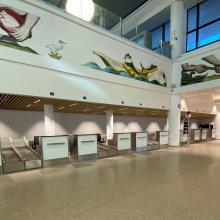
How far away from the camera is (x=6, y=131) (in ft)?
31.6

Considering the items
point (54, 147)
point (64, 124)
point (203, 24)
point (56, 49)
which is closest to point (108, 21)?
point (56, 49)

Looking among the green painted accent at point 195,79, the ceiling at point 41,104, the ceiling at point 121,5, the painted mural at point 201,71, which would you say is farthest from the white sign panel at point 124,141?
the ceiling at point 121,5

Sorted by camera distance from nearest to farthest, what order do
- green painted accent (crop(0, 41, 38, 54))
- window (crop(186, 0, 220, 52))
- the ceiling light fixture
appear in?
green painted accent (crop(0, 41, 38, 54))
the ceiling light fixture
window (crop(186, 0, 220, 52))

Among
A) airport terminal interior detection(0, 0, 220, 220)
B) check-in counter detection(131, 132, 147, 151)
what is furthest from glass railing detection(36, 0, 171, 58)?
check-in counter detection(131, 132, 147, 151)

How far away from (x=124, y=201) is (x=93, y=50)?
21.0 ft

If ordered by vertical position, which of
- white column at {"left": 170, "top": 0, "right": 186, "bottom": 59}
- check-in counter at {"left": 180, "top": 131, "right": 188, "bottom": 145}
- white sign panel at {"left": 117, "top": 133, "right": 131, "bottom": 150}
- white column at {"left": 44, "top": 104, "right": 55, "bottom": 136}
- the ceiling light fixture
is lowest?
check-in counter at {"left": 180, "top": 131, "right": 188, "bottom": 145}

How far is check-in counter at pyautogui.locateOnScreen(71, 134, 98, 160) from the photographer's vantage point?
6.57 meters

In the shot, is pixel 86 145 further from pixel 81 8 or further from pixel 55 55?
pixel 81 8

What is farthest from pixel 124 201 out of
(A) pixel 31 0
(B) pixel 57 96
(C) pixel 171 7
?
(C) pixel 171 7

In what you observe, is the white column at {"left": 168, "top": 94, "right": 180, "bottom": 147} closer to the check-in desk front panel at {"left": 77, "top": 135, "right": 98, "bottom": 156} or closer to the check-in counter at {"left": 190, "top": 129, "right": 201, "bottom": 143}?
the check-in counter at {"left": 190, "top": 129, "right": 201, "bottom": 143}

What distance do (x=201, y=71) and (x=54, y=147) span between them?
9.55 metres

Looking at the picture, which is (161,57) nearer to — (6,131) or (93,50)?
(93,50)

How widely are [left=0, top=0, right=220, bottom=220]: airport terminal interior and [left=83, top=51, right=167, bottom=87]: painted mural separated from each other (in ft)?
0.19

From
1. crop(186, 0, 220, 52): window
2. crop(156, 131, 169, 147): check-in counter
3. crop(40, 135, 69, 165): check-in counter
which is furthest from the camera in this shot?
crop(186, 0, 220, 52): window
